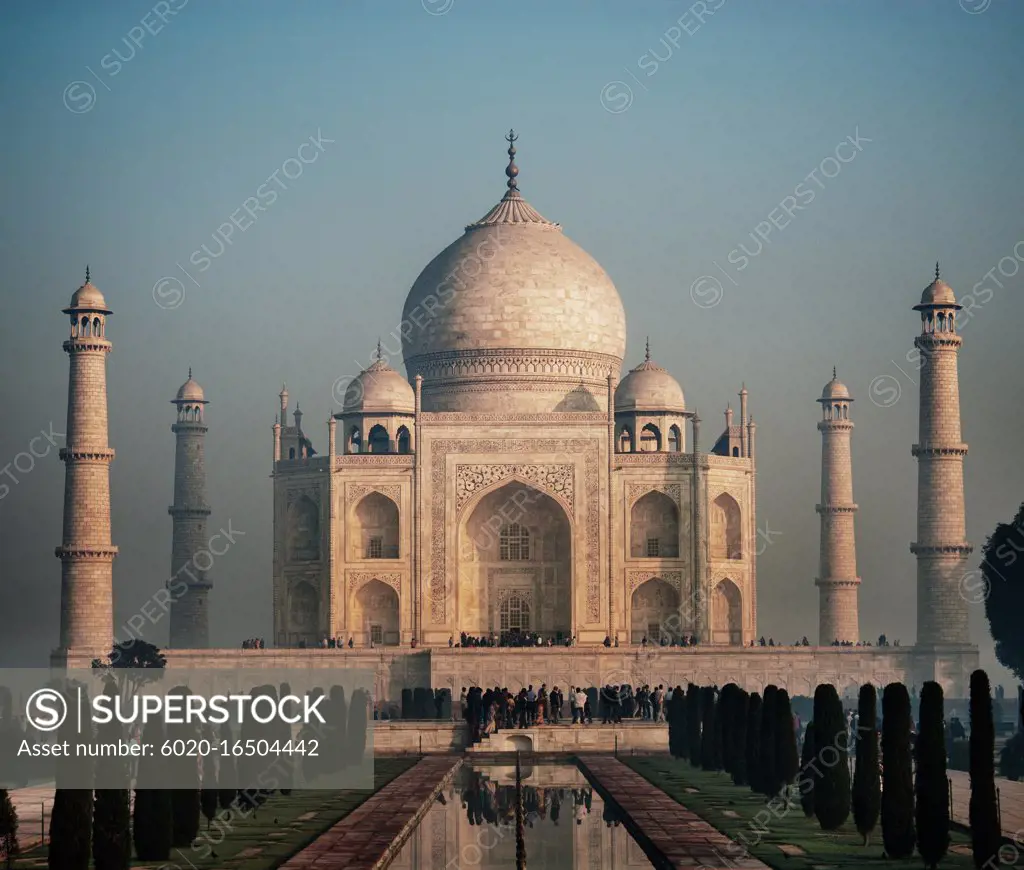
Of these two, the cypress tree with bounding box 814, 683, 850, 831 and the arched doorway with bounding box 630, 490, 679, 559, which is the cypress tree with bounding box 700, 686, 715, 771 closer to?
the cypress tree with bounding box 814, 683, 850, 831

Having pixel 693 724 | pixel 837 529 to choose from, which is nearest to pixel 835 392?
pixel 837 529

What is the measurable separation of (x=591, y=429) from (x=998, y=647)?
9452mm

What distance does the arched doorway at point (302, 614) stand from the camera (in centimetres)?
4216

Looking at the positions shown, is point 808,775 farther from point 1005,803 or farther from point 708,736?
point 708,736

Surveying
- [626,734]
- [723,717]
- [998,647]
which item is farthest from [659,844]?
[998,647]

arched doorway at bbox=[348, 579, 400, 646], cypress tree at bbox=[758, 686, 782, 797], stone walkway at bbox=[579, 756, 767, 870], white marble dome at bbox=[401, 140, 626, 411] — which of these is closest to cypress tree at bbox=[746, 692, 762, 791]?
cypress tree at bbox=[758, 686, 782, 797]

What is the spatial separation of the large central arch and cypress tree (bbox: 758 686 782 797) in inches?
716

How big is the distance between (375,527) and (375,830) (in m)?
22.6

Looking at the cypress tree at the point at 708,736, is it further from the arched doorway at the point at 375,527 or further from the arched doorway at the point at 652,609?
the arched doorway at the point at 375,527

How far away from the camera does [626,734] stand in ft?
104

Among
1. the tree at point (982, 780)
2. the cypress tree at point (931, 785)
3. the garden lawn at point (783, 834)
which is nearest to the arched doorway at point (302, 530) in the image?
the garden lawn at point (783, 834)

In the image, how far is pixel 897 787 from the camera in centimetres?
1812

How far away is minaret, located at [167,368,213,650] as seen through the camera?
1847 inches

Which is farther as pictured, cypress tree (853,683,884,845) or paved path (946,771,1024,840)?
paved path (946,771,1024,840)
